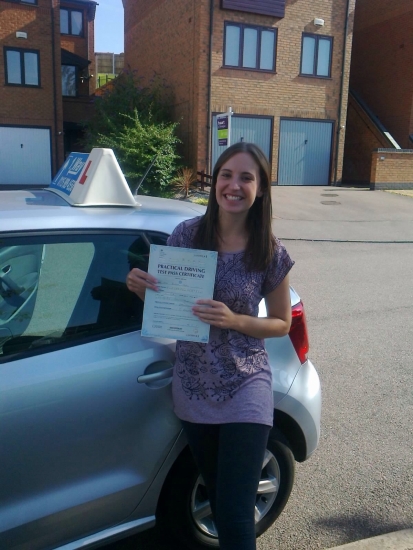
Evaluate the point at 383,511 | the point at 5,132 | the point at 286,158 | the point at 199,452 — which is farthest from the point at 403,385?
the point at 5,132

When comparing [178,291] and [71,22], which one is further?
Result: [71,22]

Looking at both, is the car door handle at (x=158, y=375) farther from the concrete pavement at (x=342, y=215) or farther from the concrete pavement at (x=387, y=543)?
the concrete pavement at (x=342, y=215)

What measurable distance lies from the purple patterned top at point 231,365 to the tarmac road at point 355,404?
1.10 meters

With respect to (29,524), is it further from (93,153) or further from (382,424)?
(382,424)

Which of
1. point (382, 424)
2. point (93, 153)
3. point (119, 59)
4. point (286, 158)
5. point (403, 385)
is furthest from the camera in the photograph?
point (119, 59)

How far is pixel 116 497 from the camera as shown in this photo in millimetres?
2119

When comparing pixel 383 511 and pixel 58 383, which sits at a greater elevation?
pixel 58 383

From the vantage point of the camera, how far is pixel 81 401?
6.50ft

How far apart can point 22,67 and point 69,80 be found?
564 centimetres

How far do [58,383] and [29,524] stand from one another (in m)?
0.53

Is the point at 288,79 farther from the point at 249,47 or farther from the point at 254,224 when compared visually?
the point at 254,224

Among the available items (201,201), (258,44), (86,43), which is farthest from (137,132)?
(86,43)

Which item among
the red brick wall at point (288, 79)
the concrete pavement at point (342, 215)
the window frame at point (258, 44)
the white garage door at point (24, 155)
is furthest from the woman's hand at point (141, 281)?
the white garage door at point (24, 155)

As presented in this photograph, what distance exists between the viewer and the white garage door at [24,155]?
2361 cm
